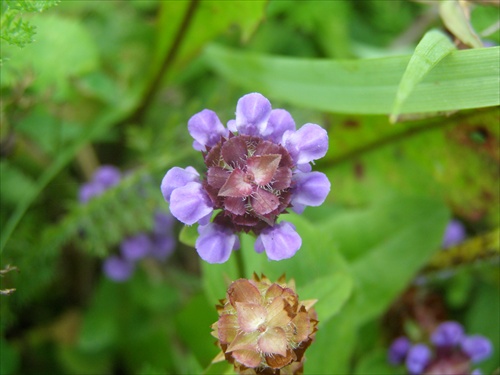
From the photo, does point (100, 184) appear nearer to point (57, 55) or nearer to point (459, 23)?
point (57, 55)

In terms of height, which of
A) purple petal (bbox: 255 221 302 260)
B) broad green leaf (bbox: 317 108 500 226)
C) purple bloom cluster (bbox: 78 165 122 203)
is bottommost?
broad green leaf (bbox: 317 108 500 226)

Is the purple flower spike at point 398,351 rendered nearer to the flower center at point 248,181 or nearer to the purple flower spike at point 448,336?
the purple flower spike at point 448,336

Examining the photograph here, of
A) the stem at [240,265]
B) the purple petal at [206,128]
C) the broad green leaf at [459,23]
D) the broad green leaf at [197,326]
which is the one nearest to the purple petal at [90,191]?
the broad green leaf at [197,326]

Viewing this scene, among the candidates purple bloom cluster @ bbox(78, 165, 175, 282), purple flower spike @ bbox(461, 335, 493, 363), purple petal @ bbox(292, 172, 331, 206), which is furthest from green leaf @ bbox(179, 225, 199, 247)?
purple flower spike @ bbox(461, 335, 493, 363)

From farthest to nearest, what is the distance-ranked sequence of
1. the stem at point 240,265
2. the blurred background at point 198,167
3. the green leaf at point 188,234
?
1. the blurred background at point 198,167
2. the stem at point 240,265
3. the green leaf at point 188,234

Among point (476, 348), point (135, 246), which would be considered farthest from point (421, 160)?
point (135, 246)

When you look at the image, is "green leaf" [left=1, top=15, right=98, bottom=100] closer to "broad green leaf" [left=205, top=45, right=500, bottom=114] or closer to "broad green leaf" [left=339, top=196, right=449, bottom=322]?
"broad green leaf" [left=205, top=45, right=500, bottom=114]
